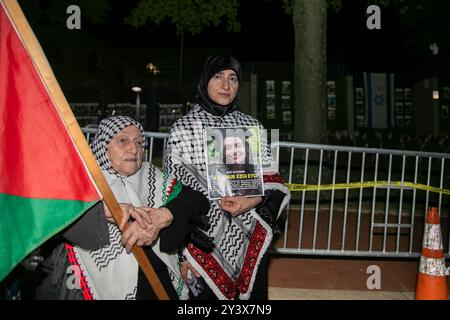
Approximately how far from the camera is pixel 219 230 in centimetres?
267

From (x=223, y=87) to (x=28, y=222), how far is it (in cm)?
143

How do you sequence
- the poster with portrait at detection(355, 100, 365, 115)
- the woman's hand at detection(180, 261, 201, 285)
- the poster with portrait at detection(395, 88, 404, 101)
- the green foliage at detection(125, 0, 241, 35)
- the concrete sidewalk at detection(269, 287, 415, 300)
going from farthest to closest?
1. the poster with portrait at detection(395, 88, 404, 101)
2. the poster with portrait at detection(355, 100, 365, 115)
3. the green foliage at detection(125, 0, 241, 35)
4. the concrete sidewalk at detection(269, 287, 415, 300)
5. the woman's hand at detection(180, 261, 201, 285)

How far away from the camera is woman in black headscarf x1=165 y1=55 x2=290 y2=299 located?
2.66 metres

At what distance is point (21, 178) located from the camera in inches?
73.4

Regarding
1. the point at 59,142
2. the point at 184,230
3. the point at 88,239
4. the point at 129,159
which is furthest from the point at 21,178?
the point at 184,230

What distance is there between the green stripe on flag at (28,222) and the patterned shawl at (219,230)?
846 millimetres

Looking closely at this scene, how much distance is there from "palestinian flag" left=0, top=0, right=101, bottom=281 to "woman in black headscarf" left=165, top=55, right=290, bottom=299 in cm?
85

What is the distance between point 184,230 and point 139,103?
1653 cm

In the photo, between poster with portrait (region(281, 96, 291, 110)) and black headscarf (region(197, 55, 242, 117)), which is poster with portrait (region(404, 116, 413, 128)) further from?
black headscarf (region(197, 55, 242, 117))

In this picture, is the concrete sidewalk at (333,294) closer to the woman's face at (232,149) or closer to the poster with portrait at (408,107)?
the woman's face at (232,149)

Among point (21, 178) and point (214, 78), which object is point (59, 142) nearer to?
point (21, 178)

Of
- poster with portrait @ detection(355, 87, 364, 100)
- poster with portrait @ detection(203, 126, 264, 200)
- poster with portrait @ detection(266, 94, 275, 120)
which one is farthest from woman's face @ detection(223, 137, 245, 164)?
poster with portrait @ detection(355, 87, 364, 100)

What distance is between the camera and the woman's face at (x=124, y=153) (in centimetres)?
243

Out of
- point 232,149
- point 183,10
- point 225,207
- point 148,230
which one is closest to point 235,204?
point 225,207
